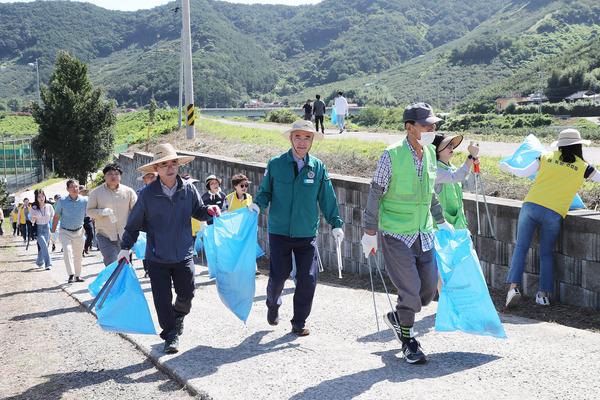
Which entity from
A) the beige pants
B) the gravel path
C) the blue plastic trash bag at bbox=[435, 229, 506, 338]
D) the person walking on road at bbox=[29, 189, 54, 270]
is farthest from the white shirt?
the blue plastic trash bag at bbox=[435, 229, 506, 338]

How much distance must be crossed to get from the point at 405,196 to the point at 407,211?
0.11m

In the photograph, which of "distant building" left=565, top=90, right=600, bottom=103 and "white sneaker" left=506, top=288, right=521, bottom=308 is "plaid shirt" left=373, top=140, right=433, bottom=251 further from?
"distant building" left=565, top=90, right=600, bottom=103

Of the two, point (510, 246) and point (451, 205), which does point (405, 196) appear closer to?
point (451, 205)

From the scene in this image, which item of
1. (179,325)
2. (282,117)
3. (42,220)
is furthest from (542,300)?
(282,117)

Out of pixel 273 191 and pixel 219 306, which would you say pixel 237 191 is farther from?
pixel 273 191

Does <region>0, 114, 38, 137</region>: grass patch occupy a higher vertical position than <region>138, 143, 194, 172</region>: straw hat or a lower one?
lower

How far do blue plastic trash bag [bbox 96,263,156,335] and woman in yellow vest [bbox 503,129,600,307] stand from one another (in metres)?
3.44

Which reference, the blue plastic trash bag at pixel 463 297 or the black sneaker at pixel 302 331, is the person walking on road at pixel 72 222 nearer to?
the black sneaker at pixel 302 331

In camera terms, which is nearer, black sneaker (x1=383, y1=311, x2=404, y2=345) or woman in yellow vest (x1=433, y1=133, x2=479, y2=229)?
black sneaker (x1=383, y1=311, x2=404, y2=345)

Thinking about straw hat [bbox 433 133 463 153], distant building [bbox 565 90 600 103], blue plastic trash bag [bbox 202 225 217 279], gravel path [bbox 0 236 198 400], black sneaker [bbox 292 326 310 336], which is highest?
distant building [bbox 565 90 600 103]

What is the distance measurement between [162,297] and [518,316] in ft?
10.9

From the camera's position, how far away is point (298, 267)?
6949mm

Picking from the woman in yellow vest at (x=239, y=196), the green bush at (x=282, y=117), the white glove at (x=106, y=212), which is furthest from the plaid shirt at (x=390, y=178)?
the green bush at (x=282, y=117)

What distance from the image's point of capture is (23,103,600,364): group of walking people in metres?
5.82
